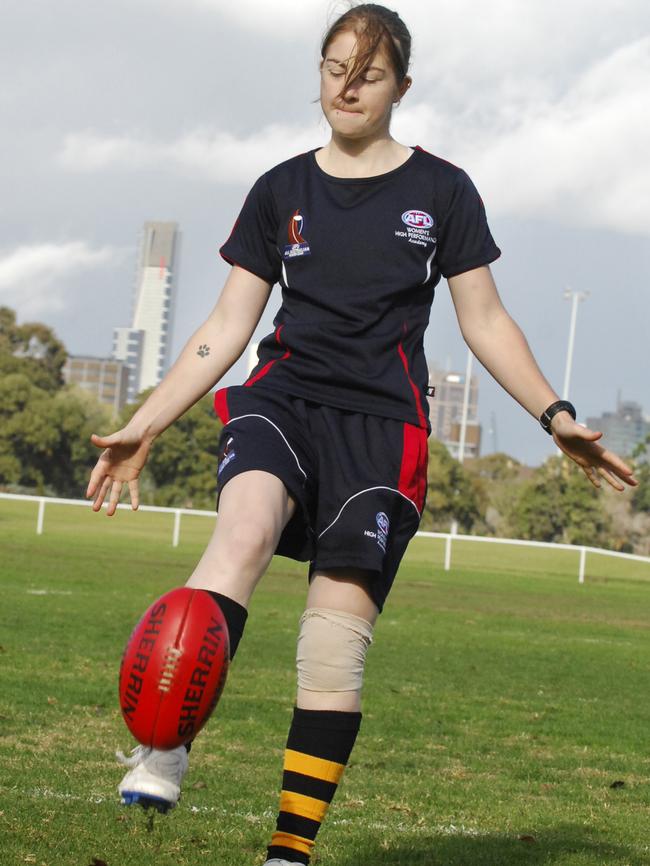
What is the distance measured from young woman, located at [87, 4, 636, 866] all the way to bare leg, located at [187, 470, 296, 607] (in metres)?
0.01

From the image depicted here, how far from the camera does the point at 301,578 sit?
92.0 feet

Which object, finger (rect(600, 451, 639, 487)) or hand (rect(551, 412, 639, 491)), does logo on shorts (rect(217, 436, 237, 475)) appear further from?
finger (rect(600, 451, 639, 487))

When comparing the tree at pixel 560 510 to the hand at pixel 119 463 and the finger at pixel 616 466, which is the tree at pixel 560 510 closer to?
the finger at pixel 616 466

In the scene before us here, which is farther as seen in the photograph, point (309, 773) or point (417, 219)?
point (417, 219)

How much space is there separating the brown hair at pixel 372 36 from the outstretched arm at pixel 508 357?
682 millimetres

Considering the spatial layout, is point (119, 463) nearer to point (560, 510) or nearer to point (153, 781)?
point (153, 781)

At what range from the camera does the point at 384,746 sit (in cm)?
819

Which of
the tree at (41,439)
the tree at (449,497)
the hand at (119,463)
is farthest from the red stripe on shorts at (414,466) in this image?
the tree at (41,439)

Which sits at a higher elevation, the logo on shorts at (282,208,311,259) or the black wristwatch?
the logo on shorts at (282,208,311,259)

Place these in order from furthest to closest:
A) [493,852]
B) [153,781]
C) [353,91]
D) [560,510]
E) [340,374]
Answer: [560,510] → [493,852] → [353,91] → [340,374] → [153,781]

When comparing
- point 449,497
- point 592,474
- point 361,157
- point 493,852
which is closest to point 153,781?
point 592,474

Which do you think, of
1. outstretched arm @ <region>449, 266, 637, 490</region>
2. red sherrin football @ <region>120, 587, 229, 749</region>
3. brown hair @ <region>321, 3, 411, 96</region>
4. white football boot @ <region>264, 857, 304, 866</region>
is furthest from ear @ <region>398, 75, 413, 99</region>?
white football boot @ <region>264, 857, 304, 866</region>

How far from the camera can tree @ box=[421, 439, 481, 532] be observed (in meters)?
68.0

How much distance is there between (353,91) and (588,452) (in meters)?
1.28
